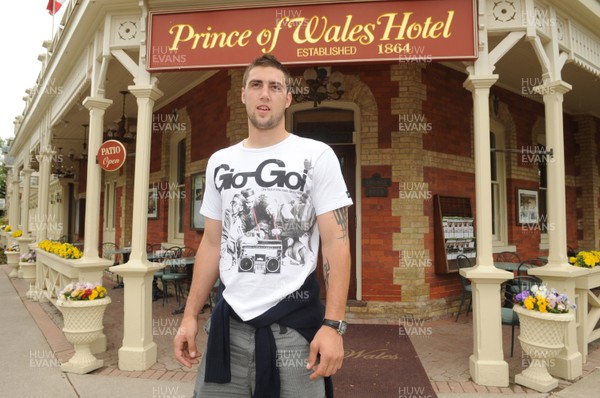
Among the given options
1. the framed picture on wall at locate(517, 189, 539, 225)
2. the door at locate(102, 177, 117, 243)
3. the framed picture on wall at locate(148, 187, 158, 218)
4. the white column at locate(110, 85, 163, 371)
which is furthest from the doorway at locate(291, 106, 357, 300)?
the door at locate(102, 177, 117, 243)

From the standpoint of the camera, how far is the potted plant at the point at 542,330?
3666 millimetres

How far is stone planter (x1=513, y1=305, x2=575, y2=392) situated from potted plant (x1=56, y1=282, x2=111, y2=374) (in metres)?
4.36

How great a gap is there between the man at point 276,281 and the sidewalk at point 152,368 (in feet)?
7.86

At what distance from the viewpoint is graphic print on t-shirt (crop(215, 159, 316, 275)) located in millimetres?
1537

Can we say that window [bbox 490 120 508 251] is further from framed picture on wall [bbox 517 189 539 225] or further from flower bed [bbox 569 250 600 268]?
flower bed [bbox 569 250 600 268]

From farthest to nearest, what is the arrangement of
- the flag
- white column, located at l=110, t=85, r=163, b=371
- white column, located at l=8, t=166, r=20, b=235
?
white column, located at l=8, t=166, r=20, b=235 → the flag → white column, located at l=110, t=85, r=163, b=371

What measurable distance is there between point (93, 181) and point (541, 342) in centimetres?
518

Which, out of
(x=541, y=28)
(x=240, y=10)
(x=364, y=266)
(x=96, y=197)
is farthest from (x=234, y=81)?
(x=541, y=28)

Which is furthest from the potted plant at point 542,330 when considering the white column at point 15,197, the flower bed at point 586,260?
the white column at point 15,197

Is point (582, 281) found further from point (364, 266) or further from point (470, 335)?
point (364, 266)

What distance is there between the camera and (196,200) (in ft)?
25.1

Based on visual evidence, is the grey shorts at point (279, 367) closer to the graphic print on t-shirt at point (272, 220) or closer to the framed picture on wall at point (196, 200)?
the graphic print on t-shirt at point (272, 220)

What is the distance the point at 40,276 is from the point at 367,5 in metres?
8.32

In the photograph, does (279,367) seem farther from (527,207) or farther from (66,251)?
(527,207)
